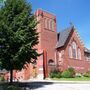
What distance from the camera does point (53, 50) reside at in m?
52.6

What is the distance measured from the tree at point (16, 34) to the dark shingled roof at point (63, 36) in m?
22.0

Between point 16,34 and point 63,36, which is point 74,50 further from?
point 16,34

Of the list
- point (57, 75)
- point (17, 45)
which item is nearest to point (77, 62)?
point (57, 75)

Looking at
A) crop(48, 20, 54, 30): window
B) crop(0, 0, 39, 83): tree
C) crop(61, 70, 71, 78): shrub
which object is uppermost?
crop(48, 20, 54, 30): window

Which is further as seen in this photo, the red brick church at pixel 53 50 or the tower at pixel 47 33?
the tower at pixel 47 33

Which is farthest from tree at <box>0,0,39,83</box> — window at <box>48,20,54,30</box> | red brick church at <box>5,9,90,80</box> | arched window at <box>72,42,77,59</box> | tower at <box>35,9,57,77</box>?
arched window at <box>72,42,77,59</box>

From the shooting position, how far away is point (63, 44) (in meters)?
51.9

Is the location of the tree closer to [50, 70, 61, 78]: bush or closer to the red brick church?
[50, 70, 61, 78]: bush

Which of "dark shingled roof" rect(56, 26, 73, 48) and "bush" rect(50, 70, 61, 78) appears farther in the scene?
"dark shingled roof" rect(56, 26, 73, 48)

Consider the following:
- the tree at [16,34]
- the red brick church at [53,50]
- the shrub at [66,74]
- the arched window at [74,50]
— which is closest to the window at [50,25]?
the red brick church at [53,50]

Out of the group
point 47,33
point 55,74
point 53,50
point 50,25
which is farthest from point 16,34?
point 50,25

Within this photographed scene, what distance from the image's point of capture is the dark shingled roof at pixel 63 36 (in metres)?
52.7

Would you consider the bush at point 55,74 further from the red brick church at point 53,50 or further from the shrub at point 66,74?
the red brick church at point 53,50

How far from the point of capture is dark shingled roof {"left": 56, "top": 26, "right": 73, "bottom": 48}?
52.7 meters
